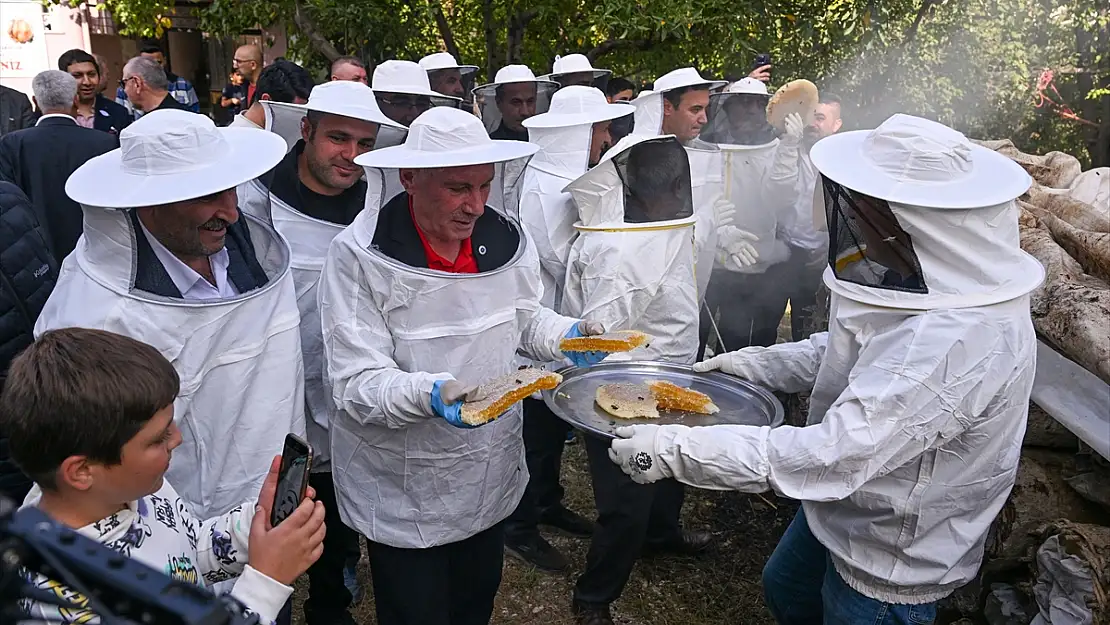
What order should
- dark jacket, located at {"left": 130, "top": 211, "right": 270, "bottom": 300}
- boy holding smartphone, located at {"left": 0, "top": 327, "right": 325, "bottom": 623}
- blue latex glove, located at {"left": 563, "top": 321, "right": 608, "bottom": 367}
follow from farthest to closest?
blue latex glove, located at {"left": 563, "top": 321, "right": 608, "bottom": 367}, dark jacket, located at {"left": 130, "top": 211, "right": 270, "bottom": 300}, boy holding smartphone, located at {"left": 0, "top": 327, "right": 325, "bottom": 623}

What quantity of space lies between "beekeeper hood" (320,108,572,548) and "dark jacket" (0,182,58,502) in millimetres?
947

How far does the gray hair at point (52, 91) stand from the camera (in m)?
4.50

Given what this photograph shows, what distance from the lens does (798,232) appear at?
5938mm

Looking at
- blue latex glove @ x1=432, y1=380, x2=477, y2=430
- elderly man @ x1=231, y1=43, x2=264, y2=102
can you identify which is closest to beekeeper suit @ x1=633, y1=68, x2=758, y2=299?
blue latex glove @ x1=432, y1=380, x2=477, y2=430

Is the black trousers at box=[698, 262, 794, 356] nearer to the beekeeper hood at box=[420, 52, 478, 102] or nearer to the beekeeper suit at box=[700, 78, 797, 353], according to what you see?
the beekeeper suit at box=[700, 78, 797, 353]

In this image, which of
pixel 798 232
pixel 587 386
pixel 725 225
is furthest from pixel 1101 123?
pixel 587 386

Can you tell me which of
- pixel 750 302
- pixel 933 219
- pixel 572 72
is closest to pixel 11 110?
pixel 572 72

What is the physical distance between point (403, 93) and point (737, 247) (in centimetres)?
246

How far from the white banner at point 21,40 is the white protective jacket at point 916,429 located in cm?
1127

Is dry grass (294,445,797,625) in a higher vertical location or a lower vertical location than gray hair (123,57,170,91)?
lower

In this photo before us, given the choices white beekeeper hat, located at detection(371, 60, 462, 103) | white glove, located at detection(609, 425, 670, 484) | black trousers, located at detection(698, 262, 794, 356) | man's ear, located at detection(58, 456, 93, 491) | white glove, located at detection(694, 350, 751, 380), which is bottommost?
black trousers, located at detection(698, 262, 794, 356)

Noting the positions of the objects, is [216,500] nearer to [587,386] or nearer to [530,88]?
[587,386]

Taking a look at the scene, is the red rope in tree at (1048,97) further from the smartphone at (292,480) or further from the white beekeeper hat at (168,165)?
the smartphone at (292,480)

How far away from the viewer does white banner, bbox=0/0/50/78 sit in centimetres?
1027
